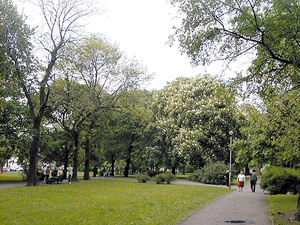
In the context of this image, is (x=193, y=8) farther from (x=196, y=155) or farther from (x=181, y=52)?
(x=196, y=155)

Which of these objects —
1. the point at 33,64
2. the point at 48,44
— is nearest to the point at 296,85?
the point at 33,64

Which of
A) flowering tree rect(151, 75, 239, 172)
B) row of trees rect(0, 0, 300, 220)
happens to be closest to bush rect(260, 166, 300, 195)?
row of trees rect(0, 0, 300, 220)

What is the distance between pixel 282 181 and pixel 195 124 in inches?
734

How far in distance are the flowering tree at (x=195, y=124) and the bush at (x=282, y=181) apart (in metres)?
15.6

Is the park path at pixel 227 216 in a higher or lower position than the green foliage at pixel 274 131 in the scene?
lower

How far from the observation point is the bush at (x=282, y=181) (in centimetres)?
2200

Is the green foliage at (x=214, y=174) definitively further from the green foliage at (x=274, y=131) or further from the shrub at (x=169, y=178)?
the green foliage at (x=274, y=131)

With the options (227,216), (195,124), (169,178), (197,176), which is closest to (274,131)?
(227,216)

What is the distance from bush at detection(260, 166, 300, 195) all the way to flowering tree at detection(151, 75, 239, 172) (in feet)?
51.2

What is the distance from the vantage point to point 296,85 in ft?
45.8

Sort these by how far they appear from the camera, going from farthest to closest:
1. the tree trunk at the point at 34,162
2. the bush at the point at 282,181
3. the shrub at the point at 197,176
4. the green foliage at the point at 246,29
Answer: the shrub at the point at 197,176 < the tree trunk at the point at 34,162 < the bush at the point at 282,181 < the green foliage at the point at 246,29

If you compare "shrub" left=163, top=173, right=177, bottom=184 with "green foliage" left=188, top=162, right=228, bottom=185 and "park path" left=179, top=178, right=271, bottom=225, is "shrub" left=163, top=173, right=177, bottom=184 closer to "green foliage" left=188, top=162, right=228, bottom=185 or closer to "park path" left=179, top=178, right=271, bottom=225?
"green foliage" left=188, top=162, right=228, bottom=185

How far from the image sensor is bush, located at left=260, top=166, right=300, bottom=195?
22000mm

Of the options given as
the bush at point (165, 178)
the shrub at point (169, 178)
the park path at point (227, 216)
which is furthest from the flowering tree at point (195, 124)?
the park path at point (227, 216)
